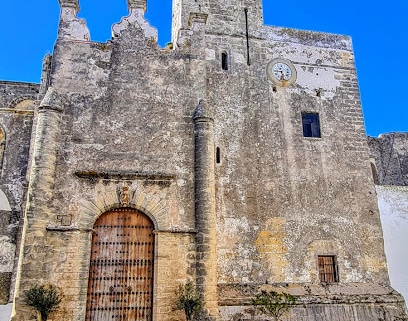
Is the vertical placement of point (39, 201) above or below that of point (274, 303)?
above

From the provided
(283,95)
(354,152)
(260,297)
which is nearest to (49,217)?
(260,297)

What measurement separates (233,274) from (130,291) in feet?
10.2

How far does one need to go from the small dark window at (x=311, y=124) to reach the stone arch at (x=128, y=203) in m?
6.06

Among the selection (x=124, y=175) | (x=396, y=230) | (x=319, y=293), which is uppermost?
(x=124, y=175)

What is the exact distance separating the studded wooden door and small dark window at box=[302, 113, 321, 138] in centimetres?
653

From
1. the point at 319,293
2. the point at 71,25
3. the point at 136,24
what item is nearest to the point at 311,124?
the point at 319,293

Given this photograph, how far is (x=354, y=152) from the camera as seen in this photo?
13477 mm

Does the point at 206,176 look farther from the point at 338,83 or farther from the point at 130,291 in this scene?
the point at 338,83

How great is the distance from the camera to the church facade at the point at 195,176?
31.4 ft

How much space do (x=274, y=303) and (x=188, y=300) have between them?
2.72 m

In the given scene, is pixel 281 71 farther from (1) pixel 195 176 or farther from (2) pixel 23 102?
(2) pixel 23 102

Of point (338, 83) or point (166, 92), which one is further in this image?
point (338, 83)

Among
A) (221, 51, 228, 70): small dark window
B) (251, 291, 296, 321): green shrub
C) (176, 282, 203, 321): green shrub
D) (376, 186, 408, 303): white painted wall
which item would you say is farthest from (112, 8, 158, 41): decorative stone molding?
(376, 186, 408, 303): white painted wall

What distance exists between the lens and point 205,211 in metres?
10.1
